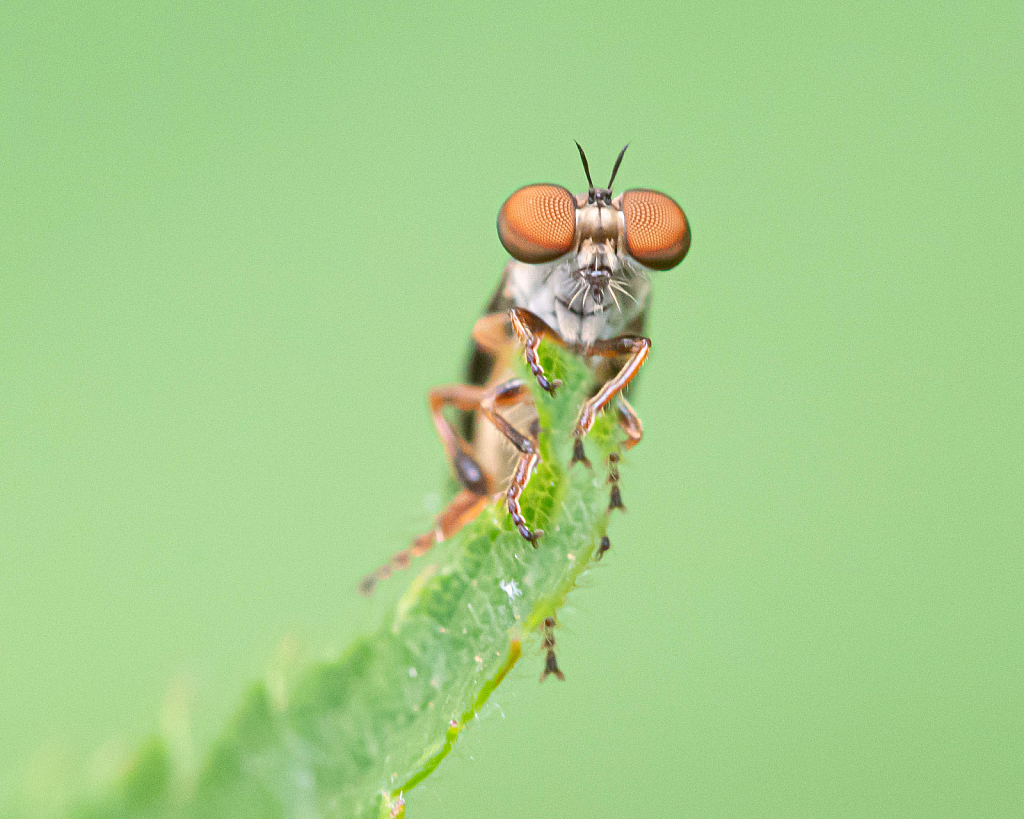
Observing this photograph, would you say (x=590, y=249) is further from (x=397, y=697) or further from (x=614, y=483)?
(x=397, y=697)

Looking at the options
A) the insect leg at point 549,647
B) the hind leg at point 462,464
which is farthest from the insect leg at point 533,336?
the insect leg at point 549,647

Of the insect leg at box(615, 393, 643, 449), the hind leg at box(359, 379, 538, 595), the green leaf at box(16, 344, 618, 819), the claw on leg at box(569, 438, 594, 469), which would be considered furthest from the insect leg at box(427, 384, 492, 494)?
the green leaf at box(16, 344, 618, 819)

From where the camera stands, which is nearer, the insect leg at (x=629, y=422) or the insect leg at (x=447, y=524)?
the insect leg at (x=629, y=422)

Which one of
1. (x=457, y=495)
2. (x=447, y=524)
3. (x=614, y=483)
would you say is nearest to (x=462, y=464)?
(x=457, y=495)

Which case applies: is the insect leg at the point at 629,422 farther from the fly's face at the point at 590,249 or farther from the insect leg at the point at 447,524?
the insect leg at the point at 447,524

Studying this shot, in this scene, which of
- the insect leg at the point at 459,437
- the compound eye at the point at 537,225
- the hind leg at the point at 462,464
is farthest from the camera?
the insect leg at the point at 459,437

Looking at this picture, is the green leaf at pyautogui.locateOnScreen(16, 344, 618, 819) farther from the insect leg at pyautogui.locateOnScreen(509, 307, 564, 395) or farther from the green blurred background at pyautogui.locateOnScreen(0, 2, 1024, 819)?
the green blurred background at pyautogui.locateOnScreen(0, 2, 1024, 819)
